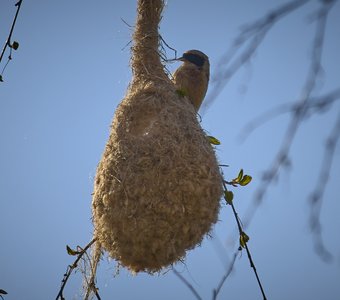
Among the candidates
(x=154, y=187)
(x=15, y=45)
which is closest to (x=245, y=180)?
(x=154, y=187)

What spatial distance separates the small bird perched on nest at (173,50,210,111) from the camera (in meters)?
3.06

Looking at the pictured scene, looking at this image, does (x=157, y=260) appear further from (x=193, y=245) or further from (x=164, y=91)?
(x=164, y=91)

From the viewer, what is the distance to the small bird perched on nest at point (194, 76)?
3.06 m

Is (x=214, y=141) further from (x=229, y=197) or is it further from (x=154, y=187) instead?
Answer: (x=154, y=187)

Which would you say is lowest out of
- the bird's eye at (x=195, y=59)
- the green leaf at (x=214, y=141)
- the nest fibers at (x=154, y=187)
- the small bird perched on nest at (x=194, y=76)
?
the nest fibers at (x=154, y=187)

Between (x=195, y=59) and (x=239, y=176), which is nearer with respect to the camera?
(x=239, y=176)

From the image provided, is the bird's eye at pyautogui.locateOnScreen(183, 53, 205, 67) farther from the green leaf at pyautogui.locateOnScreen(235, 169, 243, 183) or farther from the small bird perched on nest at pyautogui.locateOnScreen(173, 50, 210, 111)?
the green leaf at pyautogui.locateOnScreen(235, 169, 243, 183)

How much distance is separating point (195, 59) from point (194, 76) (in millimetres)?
189

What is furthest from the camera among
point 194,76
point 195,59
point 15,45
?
point 195,59

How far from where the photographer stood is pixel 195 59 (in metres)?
3.21

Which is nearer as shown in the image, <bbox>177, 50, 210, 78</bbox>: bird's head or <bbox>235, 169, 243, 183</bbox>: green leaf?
<bbox>235, 169, 243, 183</bbox>: green leaf

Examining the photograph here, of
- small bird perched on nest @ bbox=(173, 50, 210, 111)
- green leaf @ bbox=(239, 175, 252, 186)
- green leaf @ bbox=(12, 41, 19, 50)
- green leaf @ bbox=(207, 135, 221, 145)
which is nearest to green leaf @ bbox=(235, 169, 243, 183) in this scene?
green leaf @ bbox=(239, 175, 252, 186)

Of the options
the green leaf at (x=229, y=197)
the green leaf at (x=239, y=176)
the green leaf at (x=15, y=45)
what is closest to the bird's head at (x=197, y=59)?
the green leaf at (x=239, y=176)

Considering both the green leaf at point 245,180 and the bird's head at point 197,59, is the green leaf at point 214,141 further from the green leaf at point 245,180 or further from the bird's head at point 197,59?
the bird's head at point 197,59
